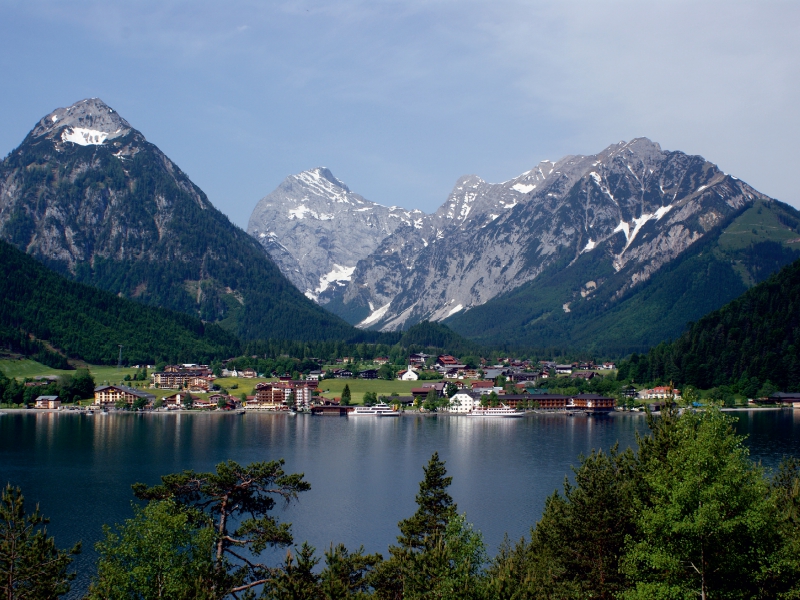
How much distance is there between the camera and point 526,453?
275 ft

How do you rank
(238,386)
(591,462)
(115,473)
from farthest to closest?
(238,386) → (115,473) → (591,462)

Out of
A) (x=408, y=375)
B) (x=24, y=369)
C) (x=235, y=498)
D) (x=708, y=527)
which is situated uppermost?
(x=24, y=369)

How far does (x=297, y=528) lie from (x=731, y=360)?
382ft

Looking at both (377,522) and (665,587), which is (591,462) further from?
(377,522)

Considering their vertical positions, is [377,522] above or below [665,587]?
below

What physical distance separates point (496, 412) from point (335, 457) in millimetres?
60574

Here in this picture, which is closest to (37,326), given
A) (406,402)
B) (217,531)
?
(406,402)

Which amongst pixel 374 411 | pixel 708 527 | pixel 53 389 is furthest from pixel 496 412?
pixel 708 527

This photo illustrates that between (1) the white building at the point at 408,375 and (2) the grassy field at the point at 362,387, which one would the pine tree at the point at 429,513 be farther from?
(1) the white building at the point at 408,375

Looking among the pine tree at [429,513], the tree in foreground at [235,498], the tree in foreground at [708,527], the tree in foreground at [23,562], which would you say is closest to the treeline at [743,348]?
the pine tree at [429,513]

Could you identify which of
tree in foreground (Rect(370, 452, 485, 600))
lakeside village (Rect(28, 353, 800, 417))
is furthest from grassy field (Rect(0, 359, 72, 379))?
tree in foreground (Rect(370, 452, 485, 600))

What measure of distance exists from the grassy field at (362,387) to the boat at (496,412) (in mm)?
18698

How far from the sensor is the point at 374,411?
136m

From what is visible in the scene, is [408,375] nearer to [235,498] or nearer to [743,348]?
[743,348]
